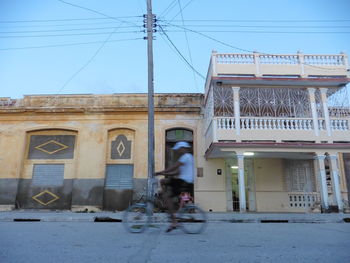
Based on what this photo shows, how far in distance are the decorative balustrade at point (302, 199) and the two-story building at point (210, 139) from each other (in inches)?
2.0

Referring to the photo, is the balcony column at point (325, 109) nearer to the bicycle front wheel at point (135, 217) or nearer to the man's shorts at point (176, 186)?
the man's shorts at point (176, 186)

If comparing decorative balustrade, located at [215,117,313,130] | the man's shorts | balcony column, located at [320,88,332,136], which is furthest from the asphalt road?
balcony column, located at [320,88,332,136]

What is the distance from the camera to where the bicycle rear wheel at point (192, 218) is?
5.13 metres

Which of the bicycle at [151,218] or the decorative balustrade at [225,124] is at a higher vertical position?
the decorative balustrade at [225,124]

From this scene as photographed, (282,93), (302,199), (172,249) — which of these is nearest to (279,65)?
(282,93)

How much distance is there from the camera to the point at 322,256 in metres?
3.46

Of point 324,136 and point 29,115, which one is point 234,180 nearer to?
point 324,136

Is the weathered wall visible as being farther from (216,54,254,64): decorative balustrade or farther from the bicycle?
the bicycle

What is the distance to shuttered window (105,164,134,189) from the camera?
1411 centimetres

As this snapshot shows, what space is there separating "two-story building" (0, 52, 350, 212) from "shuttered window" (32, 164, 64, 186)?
0.18ft

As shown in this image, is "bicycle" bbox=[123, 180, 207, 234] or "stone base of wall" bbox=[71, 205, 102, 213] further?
"stone base of wall" bbox=[71, 205, 102, 213]

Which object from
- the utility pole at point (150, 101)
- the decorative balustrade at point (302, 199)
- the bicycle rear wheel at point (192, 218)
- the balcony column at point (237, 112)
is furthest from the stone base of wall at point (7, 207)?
the decorative balustrade at point (302, 199)

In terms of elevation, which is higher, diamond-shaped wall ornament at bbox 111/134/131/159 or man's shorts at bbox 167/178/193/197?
diamond-shaped wall ornament at bbox 111/134/131/159

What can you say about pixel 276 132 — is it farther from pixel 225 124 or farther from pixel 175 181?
pixel 175 181
